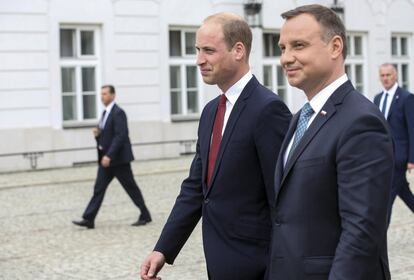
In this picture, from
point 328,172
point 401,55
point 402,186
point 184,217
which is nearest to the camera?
point 328,172

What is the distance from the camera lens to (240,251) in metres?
4.02

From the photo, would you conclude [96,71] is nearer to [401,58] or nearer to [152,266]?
[401,58]

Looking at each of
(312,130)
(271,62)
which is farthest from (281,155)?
(271,62)

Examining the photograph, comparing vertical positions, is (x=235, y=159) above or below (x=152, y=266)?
above

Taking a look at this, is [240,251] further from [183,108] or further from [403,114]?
[183,108]

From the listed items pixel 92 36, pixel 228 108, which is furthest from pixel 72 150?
pixel 228 108

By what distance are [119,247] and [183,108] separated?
14.0 m

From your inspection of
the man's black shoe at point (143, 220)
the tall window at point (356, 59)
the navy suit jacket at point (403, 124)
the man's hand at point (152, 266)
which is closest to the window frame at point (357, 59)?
the tall window at point (356, 59)

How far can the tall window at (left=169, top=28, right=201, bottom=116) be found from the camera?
76.7ft

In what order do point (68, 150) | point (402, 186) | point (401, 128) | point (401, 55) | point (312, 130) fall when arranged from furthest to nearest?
point (401, 55) → point (68, 150) → point (402, 186) → point (401, 128) → point (312, 130)

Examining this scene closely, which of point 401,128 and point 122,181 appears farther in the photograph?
point 122,181

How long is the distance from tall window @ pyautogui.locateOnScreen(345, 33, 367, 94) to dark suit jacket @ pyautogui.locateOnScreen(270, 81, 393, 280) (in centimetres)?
2470

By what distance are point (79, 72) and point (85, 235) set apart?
1133 centimetres

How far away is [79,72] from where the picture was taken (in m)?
21.7
